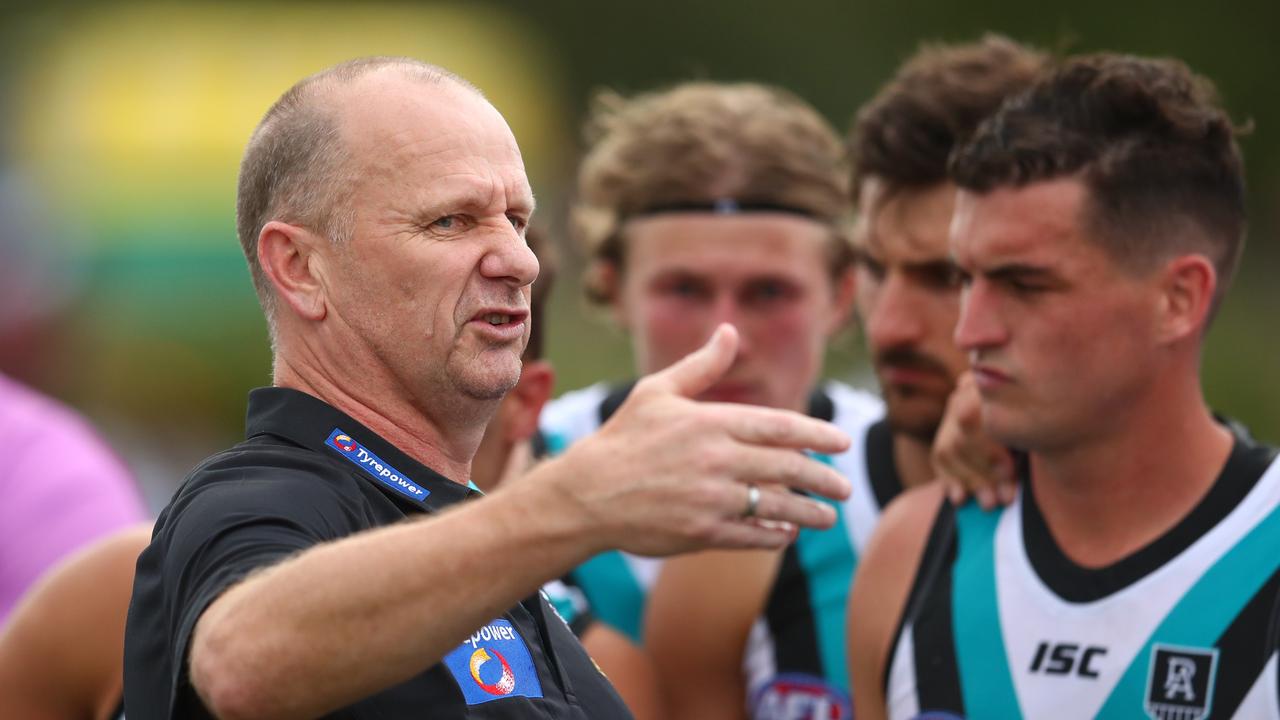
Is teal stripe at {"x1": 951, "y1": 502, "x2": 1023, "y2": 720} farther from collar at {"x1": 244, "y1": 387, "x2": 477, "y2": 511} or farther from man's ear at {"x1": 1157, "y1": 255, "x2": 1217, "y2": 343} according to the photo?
collar at {"x1": 244, "y1": 387, "x2": 477, "y2": 511}

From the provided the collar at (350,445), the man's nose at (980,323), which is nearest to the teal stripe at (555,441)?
the man's nose at (980,323)

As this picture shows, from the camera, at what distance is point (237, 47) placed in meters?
22.1

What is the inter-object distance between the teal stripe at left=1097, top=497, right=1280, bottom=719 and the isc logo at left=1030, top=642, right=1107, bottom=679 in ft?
0.26

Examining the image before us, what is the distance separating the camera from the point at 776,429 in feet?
6.56

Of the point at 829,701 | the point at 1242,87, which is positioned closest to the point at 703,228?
the point at 829,701

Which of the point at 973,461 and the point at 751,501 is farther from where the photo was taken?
the point at 973,461

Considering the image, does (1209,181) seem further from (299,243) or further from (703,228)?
(299,243)

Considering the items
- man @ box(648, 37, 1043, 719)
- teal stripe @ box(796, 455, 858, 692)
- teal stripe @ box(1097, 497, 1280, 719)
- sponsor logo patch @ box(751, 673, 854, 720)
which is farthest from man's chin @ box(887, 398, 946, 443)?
teal stripe @ box(1097, 497, 1280, 719)

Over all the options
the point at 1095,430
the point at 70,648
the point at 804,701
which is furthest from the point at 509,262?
the point at 804,701

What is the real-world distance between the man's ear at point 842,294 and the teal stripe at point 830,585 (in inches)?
42.3

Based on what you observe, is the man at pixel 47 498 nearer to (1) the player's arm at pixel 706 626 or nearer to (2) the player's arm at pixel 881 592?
(1) the player's arm at pixel 706 626

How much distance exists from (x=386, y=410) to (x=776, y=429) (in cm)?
80

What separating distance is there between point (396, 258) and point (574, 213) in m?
4.00

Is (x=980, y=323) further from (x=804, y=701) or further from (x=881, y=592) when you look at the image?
(x=804, y=701)
